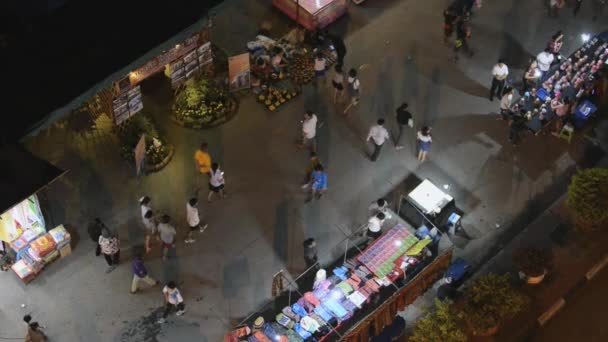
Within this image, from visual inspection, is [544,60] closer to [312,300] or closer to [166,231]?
[312,300]

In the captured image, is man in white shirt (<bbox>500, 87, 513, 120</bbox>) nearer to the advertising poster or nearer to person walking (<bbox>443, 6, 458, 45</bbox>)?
person walking (<bbox>443, 6, 458, 45</bbox>)

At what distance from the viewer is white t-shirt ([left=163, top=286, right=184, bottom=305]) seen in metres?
19.0

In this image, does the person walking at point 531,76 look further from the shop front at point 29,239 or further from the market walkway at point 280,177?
the shop front at point 29,239

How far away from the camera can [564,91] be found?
2325 centimetres

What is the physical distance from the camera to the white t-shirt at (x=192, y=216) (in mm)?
20102

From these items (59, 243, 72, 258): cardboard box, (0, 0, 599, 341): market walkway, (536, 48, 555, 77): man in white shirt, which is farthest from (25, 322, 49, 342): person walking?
(536, 48, 555, 77): man in white shirt

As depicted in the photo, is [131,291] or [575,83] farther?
[575,83]

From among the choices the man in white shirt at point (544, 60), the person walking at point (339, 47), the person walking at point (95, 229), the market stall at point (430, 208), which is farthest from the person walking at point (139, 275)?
the man in white shirt at point (544, 60)

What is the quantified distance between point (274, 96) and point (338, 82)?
1.80 meters

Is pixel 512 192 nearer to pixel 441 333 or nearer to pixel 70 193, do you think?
pixel 441 333

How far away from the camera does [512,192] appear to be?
22266mm

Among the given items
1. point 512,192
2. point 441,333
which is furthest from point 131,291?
point 512,192

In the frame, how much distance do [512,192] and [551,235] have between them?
6.03 ft

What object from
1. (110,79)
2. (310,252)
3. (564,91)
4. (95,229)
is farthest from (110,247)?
(564,91)
